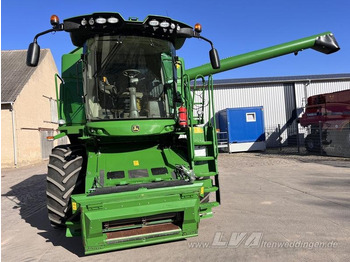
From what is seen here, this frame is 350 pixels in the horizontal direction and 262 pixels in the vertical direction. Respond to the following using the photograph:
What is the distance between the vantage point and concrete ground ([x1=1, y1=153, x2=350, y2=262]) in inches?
147

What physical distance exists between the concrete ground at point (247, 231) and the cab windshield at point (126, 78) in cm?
194

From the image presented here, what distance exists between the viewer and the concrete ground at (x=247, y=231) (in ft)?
12.3

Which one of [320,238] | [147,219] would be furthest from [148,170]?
[320,238]

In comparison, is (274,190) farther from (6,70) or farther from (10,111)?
(6,70)

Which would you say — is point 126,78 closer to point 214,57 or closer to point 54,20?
point 54,20

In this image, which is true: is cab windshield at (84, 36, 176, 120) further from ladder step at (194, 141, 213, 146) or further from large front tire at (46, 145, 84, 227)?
large front tire at (46, 145, 84, 227)

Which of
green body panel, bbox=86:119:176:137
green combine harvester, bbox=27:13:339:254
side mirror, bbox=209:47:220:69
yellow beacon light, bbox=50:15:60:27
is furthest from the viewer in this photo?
side mirror, bbox=209:47:220:69

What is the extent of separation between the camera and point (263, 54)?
8297 mm

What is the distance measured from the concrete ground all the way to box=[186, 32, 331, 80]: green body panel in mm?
3260

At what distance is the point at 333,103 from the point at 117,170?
529 inches

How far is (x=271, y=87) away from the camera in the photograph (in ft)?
73.9

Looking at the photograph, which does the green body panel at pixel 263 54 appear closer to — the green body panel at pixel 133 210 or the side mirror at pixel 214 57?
the side mirror at pixel 214 57

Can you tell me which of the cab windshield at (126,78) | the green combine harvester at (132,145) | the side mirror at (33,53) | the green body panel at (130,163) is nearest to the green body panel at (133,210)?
the green combine harvester at (132,145)

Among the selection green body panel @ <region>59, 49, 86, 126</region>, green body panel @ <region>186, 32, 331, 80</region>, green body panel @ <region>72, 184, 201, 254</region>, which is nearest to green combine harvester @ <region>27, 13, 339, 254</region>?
green body panel @ <region>72, 184, 201, 254</region>
